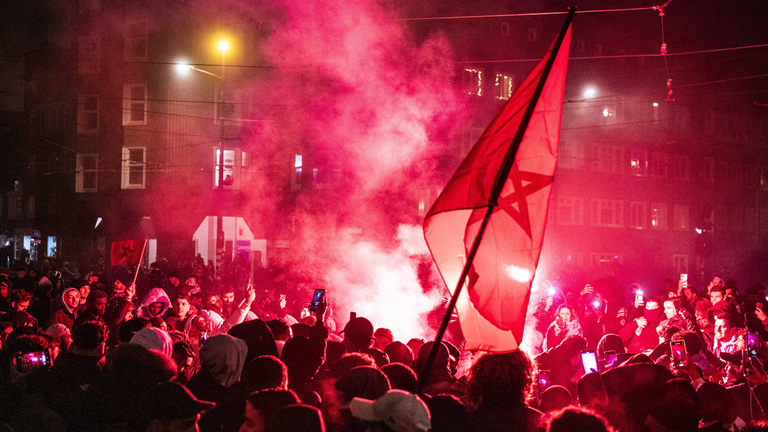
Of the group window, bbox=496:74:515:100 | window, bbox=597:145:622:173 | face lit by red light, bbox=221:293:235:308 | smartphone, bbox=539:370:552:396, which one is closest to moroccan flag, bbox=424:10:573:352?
smartphone, bbox=539:370:552:396

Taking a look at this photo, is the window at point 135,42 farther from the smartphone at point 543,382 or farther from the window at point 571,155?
the smartphone at point 543,382

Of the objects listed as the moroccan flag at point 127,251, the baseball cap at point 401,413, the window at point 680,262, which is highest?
the moroccan flag at point 127,251

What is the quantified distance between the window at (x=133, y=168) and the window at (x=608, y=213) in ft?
86.7

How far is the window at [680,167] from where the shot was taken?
4497 cm

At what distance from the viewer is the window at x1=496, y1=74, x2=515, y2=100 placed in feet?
113

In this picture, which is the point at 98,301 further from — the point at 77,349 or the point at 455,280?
A: the point at 455,280

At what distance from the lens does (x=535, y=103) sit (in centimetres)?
344

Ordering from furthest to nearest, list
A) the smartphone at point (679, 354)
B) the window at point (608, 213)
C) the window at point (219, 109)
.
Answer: the window at point (608, 213), the window at point (219, 109), the smartphone at point (679, 354)

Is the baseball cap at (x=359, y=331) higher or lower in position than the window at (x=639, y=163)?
lower

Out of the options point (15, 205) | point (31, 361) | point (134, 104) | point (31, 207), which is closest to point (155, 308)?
point (31, 361)

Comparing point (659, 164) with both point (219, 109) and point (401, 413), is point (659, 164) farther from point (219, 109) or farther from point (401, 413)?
point (401, 413)

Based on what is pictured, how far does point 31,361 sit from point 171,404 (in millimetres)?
1581

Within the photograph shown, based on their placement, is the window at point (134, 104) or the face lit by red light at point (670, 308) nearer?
the face lit by red light at point (670, 308)

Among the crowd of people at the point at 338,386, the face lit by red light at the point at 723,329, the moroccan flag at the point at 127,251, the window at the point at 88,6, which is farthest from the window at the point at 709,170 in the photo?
the moroccan flag at the point at 127,251
